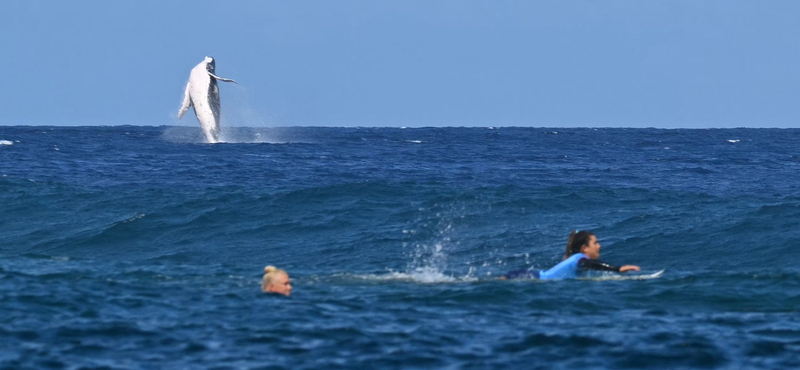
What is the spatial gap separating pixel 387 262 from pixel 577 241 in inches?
202

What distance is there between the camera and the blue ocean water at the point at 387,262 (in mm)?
9367

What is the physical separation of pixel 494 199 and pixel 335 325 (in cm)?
1535

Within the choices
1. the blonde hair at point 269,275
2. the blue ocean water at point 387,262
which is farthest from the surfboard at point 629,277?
the blonde hair at point 269,275

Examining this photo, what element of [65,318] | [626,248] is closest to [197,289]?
[65,318]

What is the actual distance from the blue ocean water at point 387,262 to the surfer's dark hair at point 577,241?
1.62ft

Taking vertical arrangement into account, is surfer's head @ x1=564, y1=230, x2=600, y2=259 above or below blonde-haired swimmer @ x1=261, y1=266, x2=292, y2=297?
above

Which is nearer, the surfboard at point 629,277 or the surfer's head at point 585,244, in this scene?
the surfer's head at point 585,244

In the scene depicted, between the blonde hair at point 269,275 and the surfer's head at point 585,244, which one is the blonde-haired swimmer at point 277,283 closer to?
the blonde hair at point 269,275

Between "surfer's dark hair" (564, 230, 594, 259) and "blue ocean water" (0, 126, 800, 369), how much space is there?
1.62 ft

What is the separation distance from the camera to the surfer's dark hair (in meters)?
13.5

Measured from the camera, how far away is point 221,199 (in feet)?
84.1
